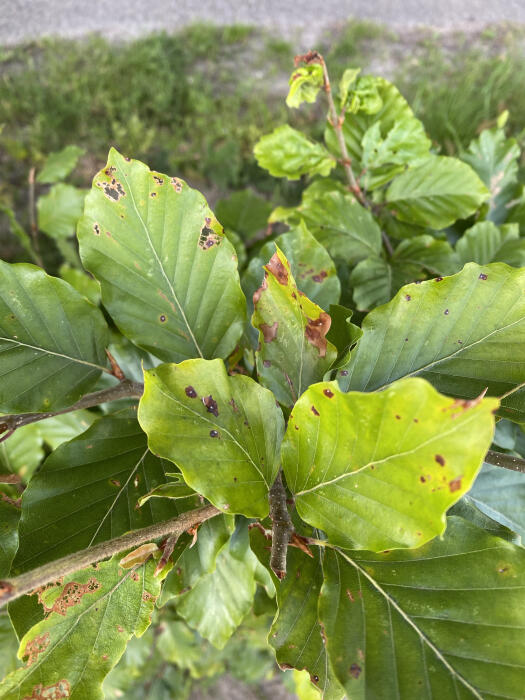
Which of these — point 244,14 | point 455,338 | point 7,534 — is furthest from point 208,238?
point 244,14

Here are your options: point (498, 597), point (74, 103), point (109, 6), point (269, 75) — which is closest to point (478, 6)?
point (269, 75)

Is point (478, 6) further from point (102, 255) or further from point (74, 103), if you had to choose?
point (102, 255)

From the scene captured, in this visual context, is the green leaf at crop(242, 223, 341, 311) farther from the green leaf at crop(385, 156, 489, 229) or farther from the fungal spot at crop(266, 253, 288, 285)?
the green leaf at crop(385, 156, 489, 229)

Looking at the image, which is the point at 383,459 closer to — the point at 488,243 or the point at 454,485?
the point at 454,485

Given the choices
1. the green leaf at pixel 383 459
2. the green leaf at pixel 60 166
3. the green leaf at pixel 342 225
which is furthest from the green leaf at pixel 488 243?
the green leaf at pixel 60 166

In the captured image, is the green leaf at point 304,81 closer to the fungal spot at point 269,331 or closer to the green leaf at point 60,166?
the fungal spot at point 269,331
